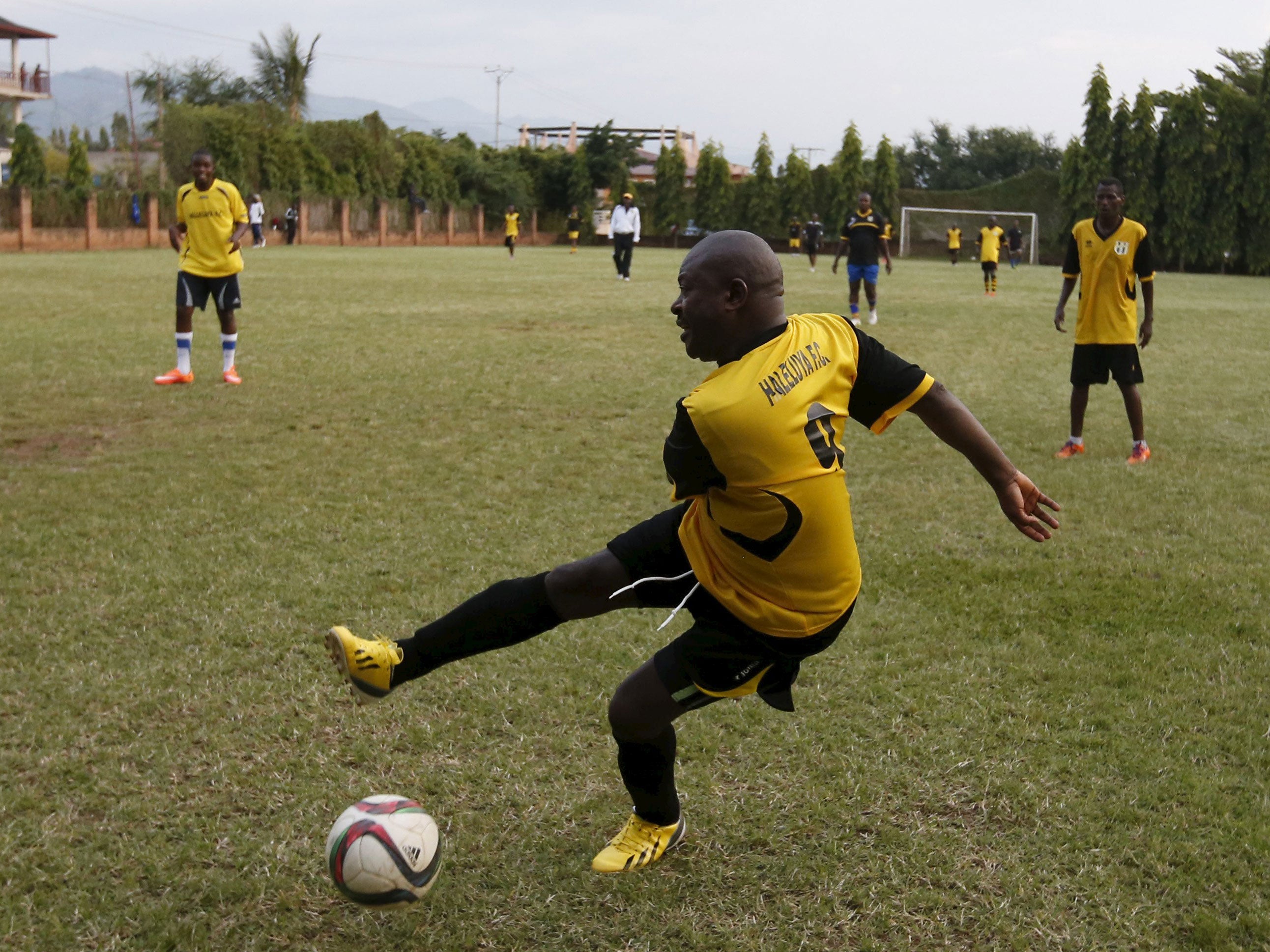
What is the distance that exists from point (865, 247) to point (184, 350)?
33.9 feet

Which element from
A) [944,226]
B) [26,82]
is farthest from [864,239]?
[26,82]

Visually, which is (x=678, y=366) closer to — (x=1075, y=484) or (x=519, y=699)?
(x=1075, y=484)

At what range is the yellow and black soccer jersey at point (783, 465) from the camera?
2.76 meters

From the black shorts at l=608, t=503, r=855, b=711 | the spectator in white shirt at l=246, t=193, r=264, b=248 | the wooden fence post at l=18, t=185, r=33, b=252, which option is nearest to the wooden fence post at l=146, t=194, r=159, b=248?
the spectator in white shirt at l=246, t=193, r=264, b=248

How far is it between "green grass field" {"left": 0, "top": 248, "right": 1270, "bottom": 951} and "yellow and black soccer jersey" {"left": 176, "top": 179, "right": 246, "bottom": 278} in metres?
1.81

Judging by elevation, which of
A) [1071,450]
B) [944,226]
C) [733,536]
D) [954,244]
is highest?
[944,226]

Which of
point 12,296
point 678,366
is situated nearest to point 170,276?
point 12,296

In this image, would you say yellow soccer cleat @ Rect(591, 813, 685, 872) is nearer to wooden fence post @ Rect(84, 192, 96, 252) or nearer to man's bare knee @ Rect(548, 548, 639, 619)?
man's bare knee @ Rect(548, 548, 639, 619)

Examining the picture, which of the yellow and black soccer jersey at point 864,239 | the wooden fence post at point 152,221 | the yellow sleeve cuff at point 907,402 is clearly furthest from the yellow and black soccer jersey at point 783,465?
the wooden fence post at point 152,221

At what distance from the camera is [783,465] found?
9.15 feet

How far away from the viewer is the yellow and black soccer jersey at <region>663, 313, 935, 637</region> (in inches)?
109

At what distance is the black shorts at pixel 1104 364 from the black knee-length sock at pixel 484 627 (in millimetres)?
6422

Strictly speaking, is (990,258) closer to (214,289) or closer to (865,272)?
→ (865,272)

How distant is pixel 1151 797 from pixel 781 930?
1394 millimetres
